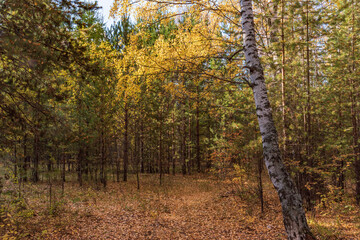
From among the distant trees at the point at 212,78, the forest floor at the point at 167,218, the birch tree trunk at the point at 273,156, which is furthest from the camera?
the forest floor at the point at 167,218

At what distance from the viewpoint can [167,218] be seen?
318 inches

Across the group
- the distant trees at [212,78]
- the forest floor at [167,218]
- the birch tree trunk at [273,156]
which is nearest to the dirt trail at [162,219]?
the forest floor at [167,218]

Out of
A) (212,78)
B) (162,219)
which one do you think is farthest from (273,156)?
(162,219)

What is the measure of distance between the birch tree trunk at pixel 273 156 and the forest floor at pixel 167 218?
3.49m

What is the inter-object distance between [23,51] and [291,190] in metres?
5.13

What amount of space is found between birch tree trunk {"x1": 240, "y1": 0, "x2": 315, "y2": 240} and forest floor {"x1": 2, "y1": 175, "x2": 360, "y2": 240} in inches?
138

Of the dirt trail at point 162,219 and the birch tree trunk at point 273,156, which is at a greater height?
the birch tree trunk at point 273,156

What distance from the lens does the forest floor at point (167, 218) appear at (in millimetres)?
6270

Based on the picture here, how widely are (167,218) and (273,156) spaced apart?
5853 millimetres

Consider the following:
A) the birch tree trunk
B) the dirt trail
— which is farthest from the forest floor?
the birch tree trunk

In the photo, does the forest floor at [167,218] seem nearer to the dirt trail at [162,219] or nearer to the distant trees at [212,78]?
the dirt trail at [162,219]

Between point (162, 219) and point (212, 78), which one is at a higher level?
point (212, 78)

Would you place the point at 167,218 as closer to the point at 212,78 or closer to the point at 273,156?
the point at 273,156

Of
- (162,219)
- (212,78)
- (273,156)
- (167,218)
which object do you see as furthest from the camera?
(167,218)
